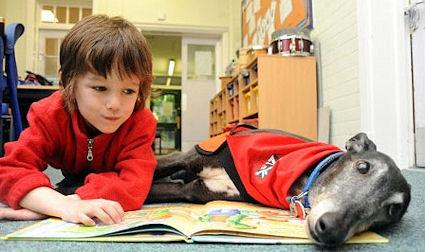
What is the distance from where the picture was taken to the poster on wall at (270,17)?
3576mm

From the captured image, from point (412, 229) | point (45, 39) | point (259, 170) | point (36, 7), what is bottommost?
point (412, 229)

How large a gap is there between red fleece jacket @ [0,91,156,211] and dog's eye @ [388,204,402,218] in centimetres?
66

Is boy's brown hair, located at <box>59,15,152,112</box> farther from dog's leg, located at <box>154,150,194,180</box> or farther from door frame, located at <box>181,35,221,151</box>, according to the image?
door frame, located at <box>181,35,221,151</box>

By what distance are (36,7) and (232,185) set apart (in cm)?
640

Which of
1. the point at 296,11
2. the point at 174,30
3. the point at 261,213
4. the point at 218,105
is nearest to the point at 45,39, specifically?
the point at 174,30

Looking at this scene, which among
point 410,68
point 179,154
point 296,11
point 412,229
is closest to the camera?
point 412,229

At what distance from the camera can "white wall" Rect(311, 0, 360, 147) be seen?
2.74 metres

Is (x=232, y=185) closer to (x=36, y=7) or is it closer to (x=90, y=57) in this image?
(x=90, y=57)

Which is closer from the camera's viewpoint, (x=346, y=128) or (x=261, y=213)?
(x=261, y=213)

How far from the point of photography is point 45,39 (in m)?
6.60

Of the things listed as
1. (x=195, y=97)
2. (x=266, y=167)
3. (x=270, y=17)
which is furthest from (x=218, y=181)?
(x=195, y=97)

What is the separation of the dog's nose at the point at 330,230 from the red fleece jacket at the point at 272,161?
33 centimetres

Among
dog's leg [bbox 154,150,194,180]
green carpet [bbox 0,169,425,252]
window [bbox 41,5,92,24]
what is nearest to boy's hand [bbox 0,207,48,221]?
green carpet [bbox 0,169,425,252]

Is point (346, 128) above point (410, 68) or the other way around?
the other way around
